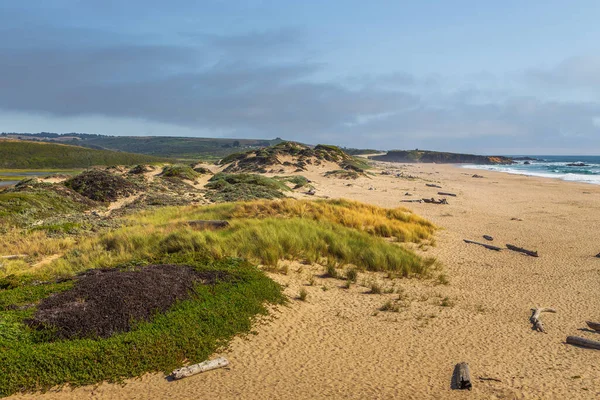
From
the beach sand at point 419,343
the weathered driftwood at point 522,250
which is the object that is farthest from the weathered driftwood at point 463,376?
the weathered driftwood at point 522,250

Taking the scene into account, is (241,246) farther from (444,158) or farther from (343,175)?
(444,158)

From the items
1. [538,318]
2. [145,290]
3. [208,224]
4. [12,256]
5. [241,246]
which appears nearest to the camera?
[145,290]

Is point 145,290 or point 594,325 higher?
point 145,290

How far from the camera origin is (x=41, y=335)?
568cm

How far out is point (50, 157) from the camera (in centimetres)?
9594

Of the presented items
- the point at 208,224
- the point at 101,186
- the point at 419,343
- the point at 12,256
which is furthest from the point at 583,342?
the point at 101,186

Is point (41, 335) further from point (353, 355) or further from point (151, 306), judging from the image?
point (353, 355)

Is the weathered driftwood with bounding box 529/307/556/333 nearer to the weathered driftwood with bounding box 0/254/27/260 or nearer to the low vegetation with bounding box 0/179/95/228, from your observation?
the weathered driftwood with bounding box 0/254/27/260

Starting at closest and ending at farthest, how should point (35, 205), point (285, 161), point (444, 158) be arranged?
point (35, 205) < point (285, 161) < point (444, 158)

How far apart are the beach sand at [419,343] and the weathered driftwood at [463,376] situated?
5.1 inches

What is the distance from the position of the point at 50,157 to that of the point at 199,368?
112139mm

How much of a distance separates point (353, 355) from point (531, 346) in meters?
3.58

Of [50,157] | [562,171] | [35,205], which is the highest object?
[562,171]

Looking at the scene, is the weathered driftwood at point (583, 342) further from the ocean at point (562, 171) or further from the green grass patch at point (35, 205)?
the ocean at point (562, 171)
